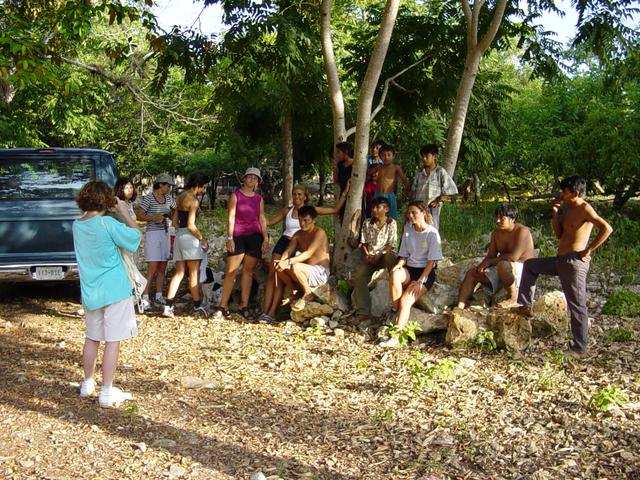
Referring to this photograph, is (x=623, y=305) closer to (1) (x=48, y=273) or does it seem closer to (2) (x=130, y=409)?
(2) (x=130, y=409)

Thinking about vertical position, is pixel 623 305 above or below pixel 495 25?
below

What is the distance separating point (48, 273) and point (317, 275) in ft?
9.93

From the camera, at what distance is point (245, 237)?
7.97 meters

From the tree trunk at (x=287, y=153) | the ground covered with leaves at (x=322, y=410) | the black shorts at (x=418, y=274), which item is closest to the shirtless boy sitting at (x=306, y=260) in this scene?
the ground covered with leaves at (x=322, y=410)

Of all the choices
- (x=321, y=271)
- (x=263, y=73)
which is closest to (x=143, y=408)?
(x=321, y=271)

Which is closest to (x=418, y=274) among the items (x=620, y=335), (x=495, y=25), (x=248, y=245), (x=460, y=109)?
(x=620, y=335)

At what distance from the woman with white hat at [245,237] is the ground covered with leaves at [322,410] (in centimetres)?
103

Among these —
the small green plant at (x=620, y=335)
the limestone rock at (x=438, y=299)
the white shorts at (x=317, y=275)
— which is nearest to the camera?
the small green plant at (x=620, y=335)

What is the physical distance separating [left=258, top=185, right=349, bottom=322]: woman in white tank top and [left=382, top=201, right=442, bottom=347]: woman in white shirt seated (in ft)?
4.39

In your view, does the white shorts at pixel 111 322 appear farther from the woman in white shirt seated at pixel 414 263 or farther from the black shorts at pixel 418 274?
the black shorts at pixel 418 274

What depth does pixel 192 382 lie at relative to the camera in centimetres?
571

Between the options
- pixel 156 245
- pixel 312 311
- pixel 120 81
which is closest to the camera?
pixel 312 311

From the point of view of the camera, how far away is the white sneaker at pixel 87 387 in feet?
17.1

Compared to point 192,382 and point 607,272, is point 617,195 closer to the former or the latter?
point 607,272
